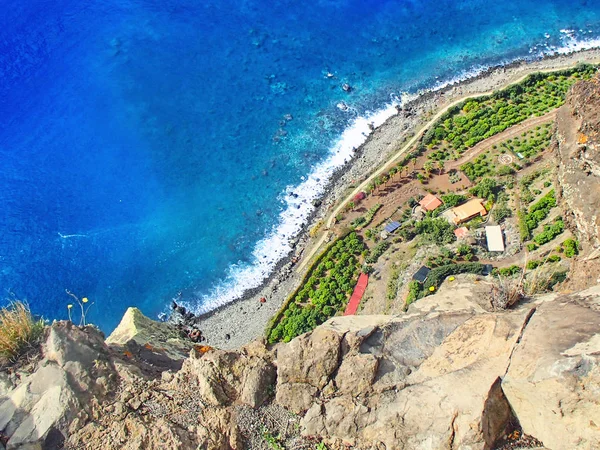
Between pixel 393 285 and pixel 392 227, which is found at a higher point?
pixel 392 227

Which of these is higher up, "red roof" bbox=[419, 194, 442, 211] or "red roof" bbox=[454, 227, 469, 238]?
"red roof" bbox=[419, 194, 442, 211]

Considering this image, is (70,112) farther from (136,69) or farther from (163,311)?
(163,311)

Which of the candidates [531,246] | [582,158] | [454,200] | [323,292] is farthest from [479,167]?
[323,292]

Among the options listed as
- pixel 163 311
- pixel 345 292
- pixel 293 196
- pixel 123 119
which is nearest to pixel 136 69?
pixel 123 119

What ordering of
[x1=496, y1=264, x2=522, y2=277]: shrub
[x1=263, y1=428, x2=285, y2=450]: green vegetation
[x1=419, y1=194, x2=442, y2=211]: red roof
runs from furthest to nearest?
[x1=419, y1=194, x2=442, y2=211]: red roof
[x1=496, y1=264, x2=522, y2=277]: shrub
[x1=263, y1=428, x2=285, y2=450]: green vegetation

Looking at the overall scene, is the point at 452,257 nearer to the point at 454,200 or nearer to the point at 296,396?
the point at 454,200

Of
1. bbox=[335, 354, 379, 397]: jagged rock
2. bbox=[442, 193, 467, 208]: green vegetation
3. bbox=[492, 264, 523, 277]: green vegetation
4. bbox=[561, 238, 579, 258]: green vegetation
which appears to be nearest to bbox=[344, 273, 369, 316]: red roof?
bbox=[492, 264, 523, 277]: green vegetation

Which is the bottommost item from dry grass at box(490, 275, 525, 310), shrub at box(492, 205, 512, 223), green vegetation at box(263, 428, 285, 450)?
green vegetation at box(263, 428, 285, 450)

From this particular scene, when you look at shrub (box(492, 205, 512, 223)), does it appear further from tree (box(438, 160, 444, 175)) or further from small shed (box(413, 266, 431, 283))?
small shed (box(413, 266, 431, 283))
